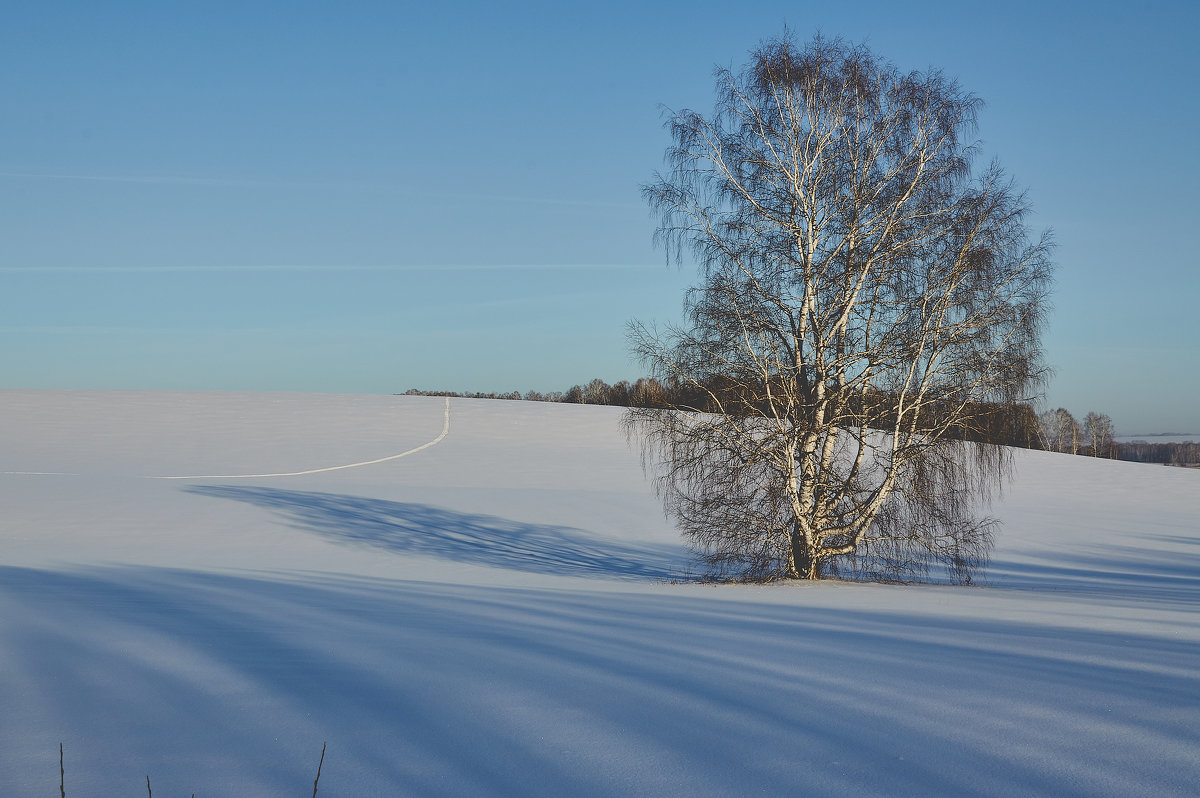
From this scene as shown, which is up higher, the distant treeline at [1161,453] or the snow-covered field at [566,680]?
the distant treeline at [1161,453]

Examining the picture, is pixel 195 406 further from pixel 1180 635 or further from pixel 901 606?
pixel 1180 635

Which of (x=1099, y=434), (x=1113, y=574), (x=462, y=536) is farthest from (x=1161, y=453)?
(x=462, y=536)

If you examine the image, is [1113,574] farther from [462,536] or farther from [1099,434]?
[1099,434]

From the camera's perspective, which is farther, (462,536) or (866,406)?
(462,536)

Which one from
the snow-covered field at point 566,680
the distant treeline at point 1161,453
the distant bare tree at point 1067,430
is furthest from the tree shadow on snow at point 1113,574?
the distant treeline at point 1161,453

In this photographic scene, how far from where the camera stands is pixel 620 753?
4207 mm

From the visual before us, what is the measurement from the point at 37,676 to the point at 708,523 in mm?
9131

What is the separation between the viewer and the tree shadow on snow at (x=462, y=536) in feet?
55.6

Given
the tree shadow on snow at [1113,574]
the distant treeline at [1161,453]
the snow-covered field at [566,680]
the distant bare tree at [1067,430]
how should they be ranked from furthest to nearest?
the distant treeline at [1161,453] → the distant bare tree at [1067,430] → the tree shadow on snow at [1113,574] → the snow-covered field at [566,680]

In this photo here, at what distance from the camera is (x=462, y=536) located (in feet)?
65.4

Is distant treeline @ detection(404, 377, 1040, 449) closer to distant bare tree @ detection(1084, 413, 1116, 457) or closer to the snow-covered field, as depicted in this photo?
the snow-covered field

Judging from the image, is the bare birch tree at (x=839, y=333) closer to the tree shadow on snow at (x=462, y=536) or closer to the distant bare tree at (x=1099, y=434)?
the tree shadow on snow at (x=462, y=536)

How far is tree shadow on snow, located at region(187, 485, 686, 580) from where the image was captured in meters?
17.0

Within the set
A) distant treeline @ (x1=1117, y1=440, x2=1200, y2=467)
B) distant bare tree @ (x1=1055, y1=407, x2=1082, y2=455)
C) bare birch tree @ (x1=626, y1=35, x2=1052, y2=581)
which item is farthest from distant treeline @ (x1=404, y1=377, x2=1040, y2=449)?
distant treeline @ (x1=1117, y1=440, x2=1200, y2=467)
